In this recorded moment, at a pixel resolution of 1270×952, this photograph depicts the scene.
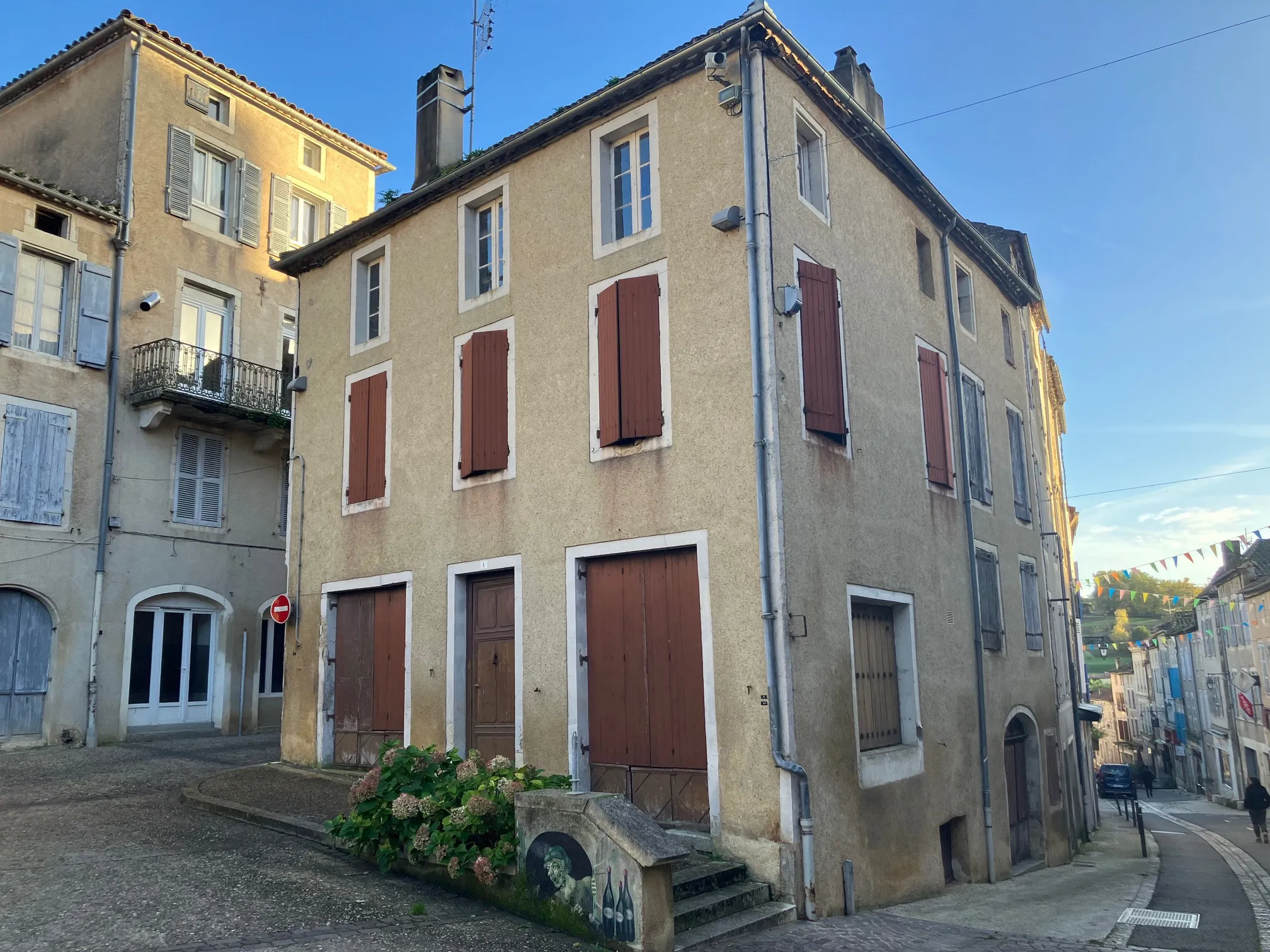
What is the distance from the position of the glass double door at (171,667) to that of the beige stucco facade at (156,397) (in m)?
0.07

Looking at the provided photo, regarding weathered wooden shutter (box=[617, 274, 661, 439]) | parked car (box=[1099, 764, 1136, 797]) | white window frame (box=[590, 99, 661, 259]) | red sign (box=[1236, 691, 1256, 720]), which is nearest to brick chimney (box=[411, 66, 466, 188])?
white window frame (box=[590, 99, 661, 259])

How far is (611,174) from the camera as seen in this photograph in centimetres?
1059

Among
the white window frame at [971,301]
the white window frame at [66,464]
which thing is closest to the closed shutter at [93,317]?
the white window frame at [66,464]

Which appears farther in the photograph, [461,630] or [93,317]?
[93,317]

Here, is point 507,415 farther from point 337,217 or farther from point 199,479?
point 337,217

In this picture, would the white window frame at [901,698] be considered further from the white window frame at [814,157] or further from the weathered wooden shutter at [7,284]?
the weathered wooden shutter at [7,284]

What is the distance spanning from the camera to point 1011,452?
15898 millimetres

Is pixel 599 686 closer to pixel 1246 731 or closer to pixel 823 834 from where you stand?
pixel 823 834

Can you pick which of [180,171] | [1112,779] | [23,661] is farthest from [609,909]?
[1112,779]

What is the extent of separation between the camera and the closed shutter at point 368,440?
12.5m

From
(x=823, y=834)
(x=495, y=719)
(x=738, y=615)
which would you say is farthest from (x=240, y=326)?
(x=823, y=834)

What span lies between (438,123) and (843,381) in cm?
774

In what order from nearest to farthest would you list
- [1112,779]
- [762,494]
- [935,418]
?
[762,494] → [935,418] → [1112,779]

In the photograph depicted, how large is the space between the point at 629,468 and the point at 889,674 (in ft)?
11.8
